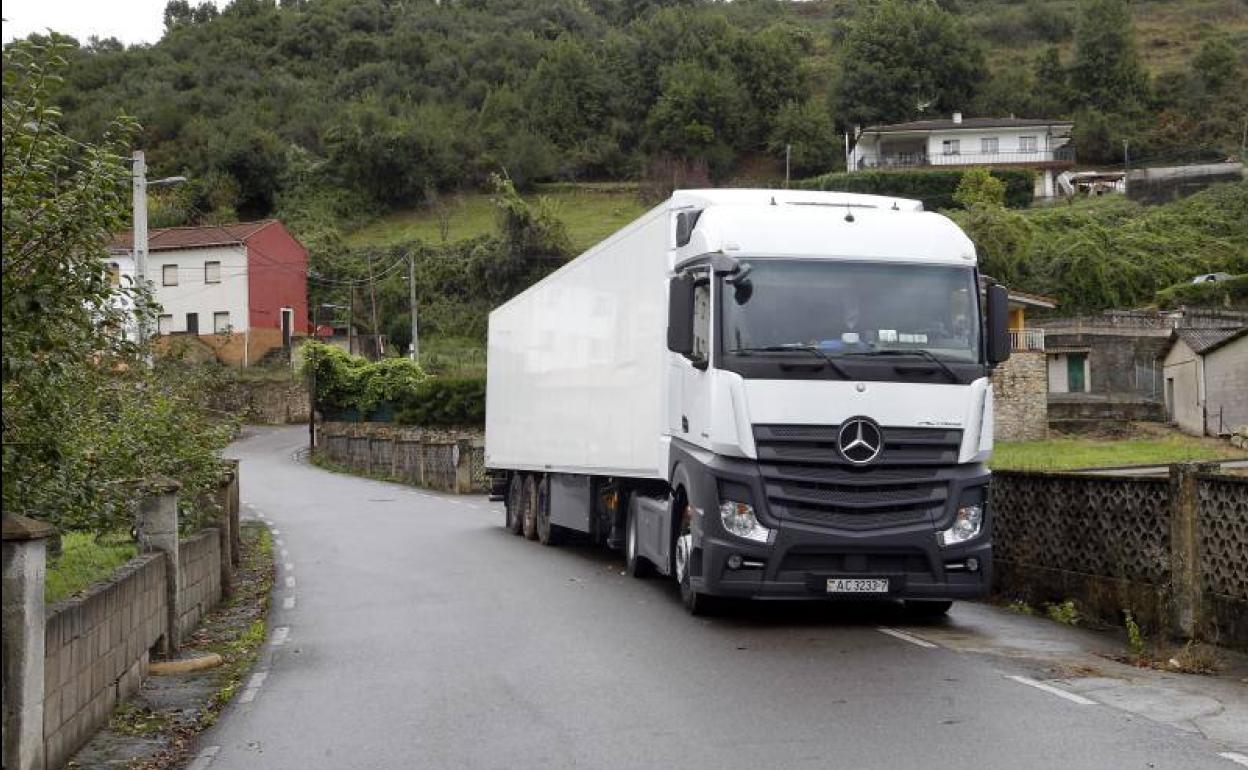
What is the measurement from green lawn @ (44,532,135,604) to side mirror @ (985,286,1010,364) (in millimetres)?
7728

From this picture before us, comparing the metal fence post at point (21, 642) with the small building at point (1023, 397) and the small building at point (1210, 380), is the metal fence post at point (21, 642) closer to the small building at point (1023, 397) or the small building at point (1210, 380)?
the small building at point (1210, 380)

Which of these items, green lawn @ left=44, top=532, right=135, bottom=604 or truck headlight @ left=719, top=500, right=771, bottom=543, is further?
truck headlight @ left=719, top=500, right=771, bottom=543

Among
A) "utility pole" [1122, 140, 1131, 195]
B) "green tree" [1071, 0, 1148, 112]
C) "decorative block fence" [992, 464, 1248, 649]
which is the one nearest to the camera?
"decorative block fence" [992, 464, 1248, 649]

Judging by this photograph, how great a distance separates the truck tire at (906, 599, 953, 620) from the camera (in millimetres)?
13955

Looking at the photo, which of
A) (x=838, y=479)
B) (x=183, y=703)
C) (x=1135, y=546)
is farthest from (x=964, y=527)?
(x=183, y=703)

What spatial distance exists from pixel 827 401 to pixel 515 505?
46.8 ft

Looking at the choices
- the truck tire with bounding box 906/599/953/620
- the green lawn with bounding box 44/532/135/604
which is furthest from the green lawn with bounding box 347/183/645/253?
the truck tire with bounding box 906/599/953/620

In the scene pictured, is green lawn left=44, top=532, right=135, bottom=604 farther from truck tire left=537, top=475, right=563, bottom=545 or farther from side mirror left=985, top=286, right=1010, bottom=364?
side mirror left=985, top=286, right=1010, bottom=364

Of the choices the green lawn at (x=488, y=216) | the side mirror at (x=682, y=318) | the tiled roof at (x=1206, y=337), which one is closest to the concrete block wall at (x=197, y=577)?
the side mirror at (x=682, y=318)

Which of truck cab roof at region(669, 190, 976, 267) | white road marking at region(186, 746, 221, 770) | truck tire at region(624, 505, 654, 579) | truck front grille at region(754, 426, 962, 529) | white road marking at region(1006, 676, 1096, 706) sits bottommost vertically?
white road marking at region(186, 746, 221, 770)

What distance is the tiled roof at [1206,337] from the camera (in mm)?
46719

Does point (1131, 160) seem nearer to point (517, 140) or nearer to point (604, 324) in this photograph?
point (517, 140)

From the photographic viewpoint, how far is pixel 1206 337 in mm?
49688

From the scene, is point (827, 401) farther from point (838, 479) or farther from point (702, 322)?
point (702, 322)
